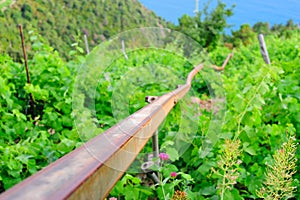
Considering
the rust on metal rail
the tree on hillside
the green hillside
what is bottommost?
the rust on metal rail

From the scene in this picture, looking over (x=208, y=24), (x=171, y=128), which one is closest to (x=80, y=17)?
(x=208, y=24)

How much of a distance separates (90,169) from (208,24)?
27252 mm

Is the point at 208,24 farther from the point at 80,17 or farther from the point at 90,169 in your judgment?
the point at 80,17

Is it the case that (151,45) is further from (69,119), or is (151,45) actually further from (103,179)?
(69,119)

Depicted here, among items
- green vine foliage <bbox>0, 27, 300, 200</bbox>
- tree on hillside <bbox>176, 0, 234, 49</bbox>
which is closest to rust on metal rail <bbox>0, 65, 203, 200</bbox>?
green vine foliage <bbox>0, 27, 300, 200</bbox>

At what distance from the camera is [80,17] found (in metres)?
53.0

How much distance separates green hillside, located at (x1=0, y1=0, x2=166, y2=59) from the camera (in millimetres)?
45769

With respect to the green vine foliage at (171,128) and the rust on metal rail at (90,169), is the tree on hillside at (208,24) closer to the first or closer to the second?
the green vine foliage at (171,128)

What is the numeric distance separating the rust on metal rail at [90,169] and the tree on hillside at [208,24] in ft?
82.3

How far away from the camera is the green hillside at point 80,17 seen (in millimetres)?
45769

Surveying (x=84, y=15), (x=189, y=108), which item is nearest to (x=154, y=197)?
(x=189, y=108)

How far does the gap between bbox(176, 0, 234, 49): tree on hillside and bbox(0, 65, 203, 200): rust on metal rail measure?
25078 mm

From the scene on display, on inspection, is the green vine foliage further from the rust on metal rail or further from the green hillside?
the green hillside

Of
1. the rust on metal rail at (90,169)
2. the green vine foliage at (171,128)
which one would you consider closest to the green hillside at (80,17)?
the green vine foliage at (171,128)
